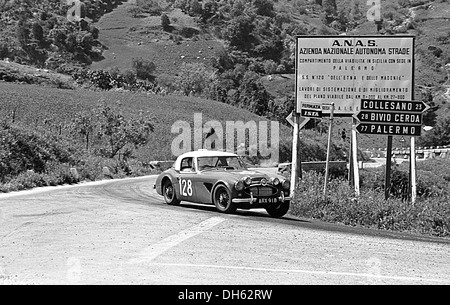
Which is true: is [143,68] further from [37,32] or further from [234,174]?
[234,174]

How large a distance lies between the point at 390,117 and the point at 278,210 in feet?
13.9

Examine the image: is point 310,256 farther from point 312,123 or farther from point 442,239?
point 312,123

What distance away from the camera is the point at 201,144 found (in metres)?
58.7

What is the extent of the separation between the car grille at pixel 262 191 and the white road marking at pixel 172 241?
1123 mm

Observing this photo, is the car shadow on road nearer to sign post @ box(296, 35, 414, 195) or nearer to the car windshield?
the car windshield

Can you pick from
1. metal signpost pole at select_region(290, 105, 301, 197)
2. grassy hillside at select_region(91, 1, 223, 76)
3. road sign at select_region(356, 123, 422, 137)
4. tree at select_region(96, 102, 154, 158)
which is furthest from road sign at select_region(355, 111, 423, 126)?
grassy hillside at select_region(91, 1, 223, 76)

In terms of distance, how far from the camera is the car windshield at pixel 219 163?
1655 centimetres

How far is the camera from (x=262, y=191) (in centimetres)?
1505

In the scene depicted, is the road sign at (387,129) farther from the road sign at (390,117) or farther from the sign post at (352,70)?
the sign post at (352,70)

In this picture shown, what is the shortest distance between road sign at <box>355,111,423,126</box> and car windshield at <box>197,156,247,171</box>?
347cm

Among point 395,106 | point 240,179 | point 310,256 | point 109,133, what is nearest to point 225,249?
point 310,256

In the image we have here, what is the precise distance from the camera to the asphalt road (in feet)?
27.5

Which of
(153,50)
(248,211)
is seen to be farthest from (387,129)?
(153,50)
